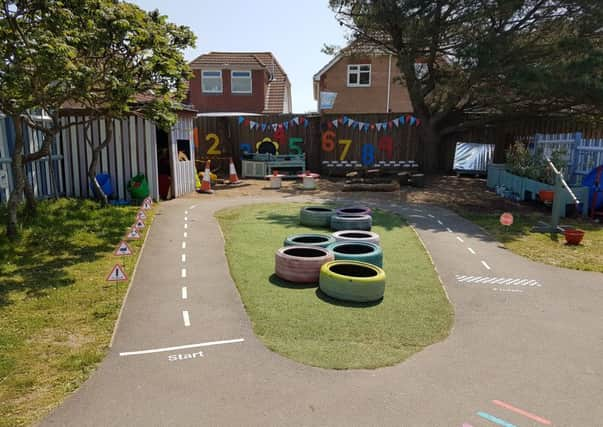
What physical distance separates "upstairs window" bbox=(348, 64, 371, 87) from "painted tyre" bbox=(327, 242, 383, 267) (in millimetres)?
25510

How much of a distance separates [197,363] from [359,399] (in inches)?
73.0

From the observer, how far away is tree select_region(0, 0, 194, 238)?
7.75 metres

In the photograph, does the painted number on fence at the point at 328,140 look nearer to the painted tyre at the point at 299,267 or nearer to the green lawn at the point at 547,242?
the green lawn at the point at 547,242

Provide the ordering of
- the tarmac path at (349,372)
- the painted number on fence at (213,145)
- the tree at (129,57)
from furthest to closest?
the painted number on fence at (213,145), the tree at (129,57), the tarmac path at (349,372)

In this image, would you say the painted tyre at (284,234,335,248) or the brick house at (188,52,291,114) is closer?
the painted tyre at (284,234,335,248)

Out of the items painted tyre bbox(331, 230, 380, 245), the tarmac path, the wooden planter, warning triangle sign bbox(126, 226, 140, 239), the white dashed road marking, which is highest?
warning triangle sign bbox(126, 226, 140, 239)

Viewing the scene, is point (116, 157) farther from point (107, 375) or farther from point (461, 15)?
point (461, 15)

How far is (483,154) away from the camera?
903 inches

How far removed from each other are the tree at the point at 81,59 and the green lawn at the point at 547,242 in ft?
29.0

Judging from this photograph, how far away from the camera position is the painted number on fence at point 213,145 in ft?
74.9

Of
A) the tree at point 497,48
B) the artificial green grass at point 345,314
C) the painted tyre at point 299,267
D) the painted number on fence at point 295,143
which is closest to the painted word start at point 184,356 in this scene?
the artificial green grass at point 345,314

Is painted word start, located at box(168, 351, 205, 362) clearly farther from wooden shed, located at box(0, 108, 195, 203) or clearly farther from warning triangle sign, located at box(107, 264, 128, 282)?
wooden shed, located at box(0, 108, 195, 203)

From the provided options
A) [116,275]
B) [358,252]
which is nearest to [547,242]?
[358,252]

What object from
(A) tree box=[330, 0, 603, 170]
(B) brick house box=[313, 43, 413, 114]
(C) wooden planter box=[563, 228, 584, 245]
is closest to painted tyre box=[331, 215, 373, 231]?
(C) wooden planter box=[563, 228, 584, 245]
